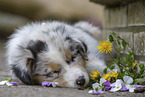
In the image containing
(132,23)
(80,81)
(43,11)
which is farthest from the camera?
(43,11)

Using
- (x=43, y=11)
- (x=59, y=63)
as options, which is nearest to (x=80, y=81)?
(x=59, y=63)

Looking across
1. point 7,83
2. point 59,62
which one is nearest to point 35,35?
point 59,62

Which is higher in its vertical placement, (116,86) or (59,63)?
(59,63)

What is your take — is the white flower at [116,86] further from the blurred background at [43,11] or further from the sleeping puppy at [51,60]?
the blurred background at [43,11]

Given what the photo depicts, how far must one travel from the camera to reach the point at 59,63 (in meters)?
2.38

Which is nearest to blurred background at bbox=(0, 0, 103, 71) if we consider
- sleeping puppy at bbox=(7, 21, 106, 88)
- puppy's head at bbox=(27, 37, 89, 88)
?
sleeping puppy at bbox=(7, 21, 106, 88)

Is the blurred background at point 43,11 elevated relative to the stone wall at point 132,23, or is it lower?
elevated

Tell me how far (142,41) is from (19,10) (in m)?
9.34

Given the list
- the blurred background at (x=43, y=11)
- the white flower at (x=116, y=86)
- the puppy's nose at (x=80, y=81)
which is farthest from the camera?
the blurred background at (x=43, y=11)

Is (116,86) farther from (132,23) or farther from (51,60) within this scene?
(132,23)

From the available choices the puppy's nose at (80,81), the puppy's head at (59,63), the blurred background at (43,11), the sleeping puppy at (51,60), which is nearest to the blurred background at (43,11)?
the blurred background at (43,11)

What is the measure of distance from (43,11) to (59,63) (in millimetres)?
8965

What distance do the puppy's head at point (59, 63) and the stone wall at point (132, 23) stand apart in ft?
2.96

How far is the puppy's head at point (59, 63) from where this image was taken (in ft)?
7.68
